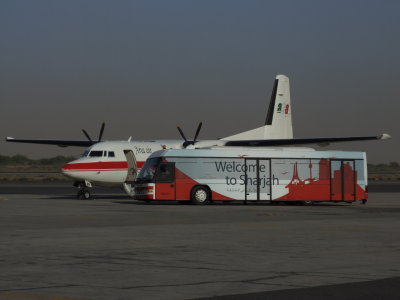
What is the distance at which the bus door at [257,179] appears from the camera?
1481 inches

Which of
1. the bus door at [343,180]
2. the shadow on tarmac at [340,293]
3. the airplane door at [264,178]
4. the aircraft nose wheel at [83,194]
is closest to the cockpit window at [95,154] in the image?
the aircraft nose wheel at [83,194]

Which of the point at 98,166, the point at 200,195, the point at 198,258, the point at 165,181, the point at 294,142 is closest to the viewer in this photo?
the point at 198,258

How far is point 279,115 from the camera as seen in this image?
5762 centimetres

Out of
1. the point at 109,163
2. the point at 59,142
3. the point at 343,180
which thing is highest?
the point at 59,142

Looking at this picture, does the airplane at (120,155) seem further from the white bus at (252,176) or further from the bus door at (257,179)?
the bus door at (257,179)

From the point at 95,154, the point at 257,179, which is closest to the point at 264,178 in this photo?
the point at 257,179

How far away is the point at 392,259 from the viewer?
14820 millimetres

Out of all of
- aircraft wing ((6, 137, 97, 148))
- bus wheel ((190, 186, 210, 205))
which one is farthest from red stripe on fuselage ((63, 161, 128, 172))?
aircraft wing ((6, 137, 97, 148))

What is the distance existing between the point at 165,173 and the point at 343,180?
8.53 metres

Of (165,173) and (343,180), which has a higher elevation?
(165,173)

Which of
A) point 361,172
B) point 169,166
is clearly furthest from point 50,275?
point 361,172

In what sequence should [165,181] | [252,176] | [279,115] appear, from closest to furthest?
[165,181], [252,176], [279,115]

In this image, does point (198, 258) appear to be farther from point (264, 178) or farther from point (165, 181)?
point (264, 178)

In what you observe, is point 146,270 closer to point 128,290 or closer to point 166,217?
point 128,290
